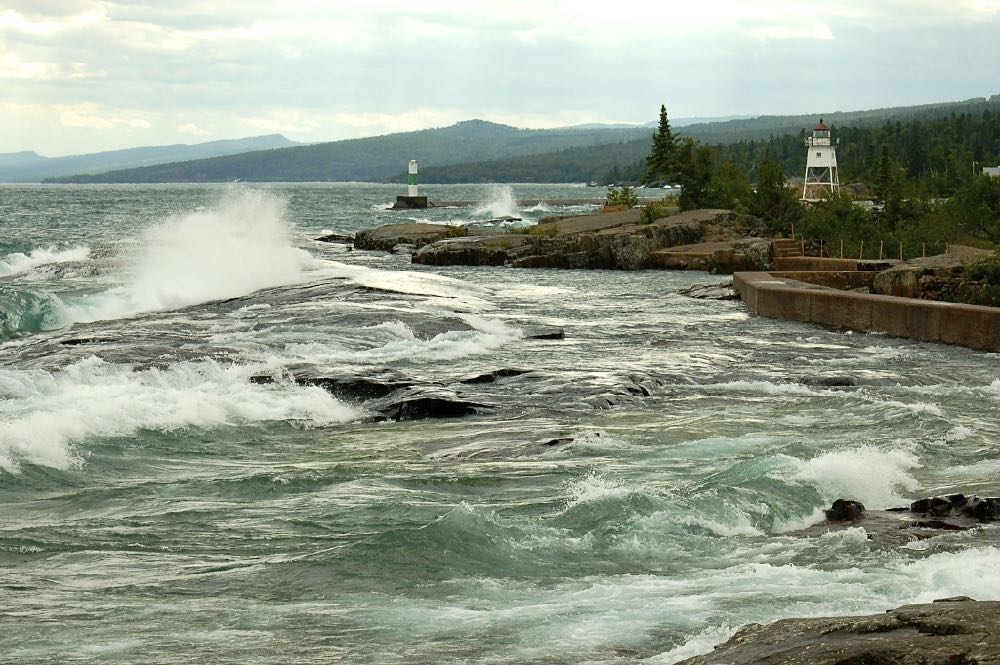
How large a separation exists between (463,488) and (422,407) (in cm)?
406

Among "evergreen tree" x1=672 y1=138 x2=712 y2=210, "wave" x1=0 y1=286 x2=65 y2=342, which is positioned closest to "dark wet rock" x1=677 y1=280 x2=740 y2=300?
"wave" x1=0 y1=286 x2=65 y2=342

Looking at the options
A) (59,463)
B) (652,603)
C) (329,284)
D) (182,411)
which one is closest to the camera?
(652,603)

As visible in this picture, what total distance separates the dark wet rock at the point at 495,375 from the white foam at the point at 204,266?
41.9 feet

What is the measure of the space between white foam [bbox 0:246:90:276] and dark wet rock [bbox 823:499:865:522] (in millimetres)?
36781

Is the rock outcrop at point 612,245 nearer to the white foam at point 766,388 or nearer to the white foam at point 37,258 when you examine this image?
the white foam at point 37,258

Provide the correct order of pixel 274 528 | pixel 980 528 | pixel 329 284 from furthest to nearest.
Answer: pixel 329 284
pixel 274 528
pixel 980 528

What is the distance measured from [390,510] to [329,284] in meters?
21.0

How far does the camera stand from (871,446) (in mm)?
12125

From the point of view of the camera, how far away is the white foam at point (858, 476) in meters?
10.5

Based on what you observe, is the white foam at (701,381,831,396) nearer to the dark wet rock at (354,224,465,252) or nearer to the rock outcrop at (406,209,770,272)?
the rock outcrop at (406,209,770,272)

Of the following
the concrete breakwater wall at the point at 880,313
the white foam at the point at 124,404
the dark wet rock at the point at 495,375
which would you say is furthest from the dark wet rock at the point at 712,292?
the white foam at the point at 124,404

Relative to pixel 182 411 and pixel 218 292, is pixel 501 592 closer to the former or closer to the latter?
pixel 182 411

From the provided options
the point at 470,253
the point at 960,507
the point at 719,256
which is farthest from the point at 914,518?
the point at 470,253

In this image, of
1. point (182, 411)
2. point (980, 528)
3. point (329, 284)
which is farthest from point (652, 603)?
point (329, 284)
